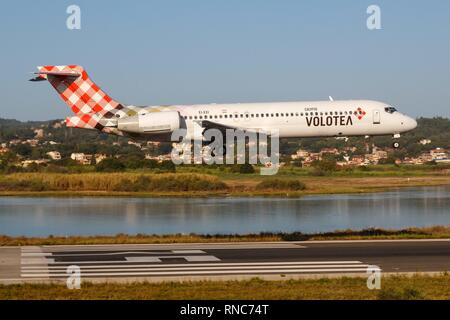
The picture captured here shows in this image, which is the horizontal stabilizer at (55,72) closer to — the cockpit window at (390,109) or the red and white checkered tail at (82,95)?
the red and white checkered tail at (82,95)

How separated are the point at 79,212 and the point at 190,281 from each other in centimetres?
5055

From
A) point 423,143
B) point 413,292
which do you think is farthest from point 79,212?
point 423,143

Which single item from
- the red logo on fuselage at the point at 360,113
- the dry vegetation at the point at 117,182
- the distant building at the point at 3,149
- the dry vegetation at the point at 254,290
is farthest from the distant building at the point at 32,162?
the dry vegetation at the point at 254,290

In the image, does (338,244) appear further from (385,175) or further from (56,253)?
(385,175)

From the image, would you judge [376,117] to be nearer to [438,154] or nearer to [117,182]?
[117,182]

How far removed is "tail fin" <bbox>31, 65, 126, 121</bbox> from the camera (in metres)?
55.4

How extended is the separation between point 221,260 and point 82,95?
77.4 ft

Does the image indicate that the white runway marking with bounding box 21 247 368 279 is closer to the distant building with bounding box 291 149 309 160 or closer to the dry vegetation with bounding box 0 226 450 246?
the dry vegetation with bounding box 0 226 450 246

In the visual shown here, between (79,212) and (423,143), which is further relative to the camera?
(423,143)

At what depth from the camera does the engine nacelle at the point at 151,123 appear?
1982 inches

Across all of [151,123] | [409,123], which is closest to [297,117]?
[409,123]

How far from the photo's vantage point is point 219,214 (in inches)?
2936
